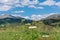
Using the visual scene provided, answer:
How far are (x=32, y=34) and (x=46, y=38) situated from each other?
1.28 ft

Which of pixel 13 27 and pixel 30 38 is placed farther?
pixel 13 27

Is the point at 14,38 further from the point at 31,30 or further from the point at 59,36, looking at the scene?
the point at 59,36

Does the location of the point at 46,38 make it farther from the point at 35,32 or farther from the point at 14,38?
the point at 14,38

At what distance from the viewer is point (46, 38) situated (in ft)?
17.6

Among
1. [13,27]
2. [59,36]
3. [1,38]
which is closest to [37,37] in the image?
[59,36]

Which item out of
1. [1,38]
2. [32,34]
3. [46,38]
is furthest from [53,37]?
[1,38]

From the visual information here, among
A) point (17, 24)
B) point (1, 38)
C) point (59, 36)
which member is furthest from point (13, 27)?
point (59, 36)

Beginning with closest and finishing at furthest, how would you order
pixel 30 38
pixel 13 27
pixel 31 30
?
pixel 30 38 → pixel 31 30 → pixel 13 27

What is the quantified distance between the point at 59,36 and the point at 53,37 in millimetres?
206

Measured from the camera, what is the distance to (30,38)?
5191mm

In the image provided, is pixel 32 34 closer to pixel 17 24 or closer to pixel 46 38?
pixel 46 38

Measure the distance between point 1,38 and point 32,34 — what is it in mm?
994

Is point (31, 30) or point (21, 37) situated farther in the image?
point (31, 30)

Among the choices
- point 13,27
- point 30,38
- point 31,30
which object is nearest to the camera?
point 30,38
